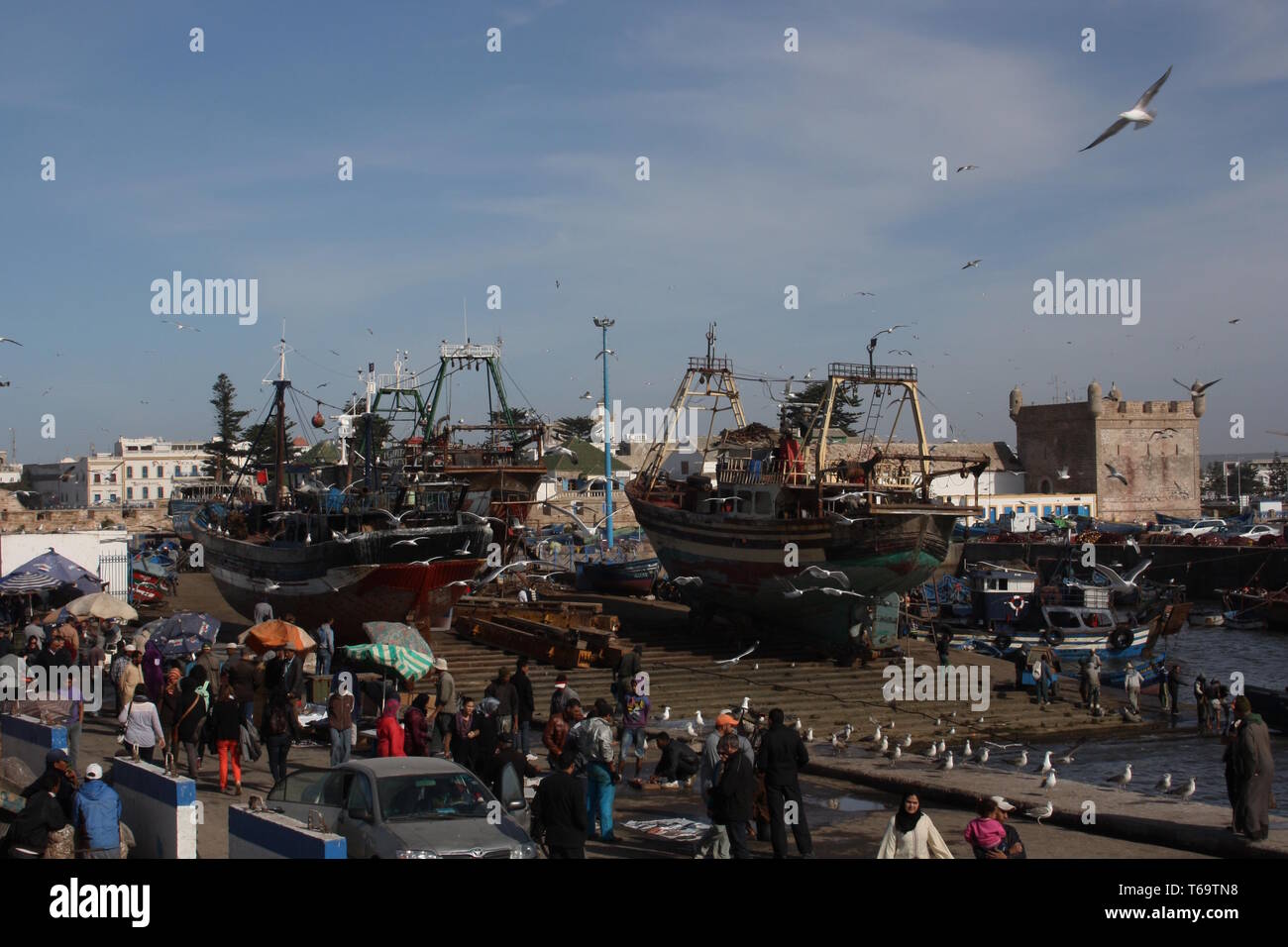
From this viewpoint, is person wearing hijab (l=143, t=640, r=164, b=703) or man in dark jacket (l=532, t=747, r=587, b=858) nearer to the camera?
man in dark jacket (l=532, t=747, r=587, b=858)

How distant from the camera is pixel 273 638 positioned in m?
20.1

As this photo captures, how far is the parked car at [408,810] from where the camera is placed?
9461mm

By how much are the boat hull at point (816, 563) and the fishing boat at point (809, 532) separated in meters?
0.03

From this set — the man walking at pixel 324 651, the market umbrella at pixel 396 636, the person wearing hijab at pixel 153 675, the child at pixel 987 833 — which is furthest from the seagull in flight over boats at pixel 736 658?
the child at pixel 987 833

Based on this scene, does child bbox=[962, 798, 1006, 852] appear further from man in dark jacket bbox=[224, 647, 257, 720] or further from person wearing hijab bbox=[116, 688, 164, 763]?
person wearing hijab bbox=[116, 688, 164, 763]

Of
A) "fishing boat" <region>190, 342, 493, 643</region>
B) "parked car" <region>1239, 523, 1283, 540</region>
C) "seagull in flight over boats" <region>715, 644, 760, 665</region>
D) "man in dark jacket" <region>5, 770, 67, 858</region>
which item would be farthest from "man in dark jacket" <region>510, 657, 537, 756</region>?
"parked car" <region>1239, 523, 1283, 540</region>

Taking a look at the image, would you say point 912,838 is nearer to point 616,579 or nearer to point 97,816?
point 97,816

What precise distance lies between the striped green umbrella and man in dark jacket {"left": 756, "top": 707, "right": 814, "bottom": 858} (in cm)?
964

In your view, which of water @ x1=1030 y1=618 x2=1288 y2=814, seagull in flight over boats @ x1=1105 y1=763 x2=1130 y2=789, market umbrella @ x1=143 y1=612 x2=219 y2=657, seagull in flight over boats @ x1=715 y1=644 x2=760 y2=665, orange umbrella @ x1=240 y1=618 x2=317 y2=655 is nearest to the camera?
seagull in flight over boats @ x1=1105 y1=763 x2=1130 y2=789

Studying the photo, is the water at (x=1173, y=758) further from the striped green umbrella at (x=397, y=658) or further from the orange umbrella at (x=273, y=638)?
the orange umbrella at (x=273, y=638)

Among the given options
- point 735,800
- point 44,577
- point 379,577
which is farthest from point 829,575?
point 44,577

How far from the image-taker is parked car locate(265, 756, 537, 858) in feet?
31.0
